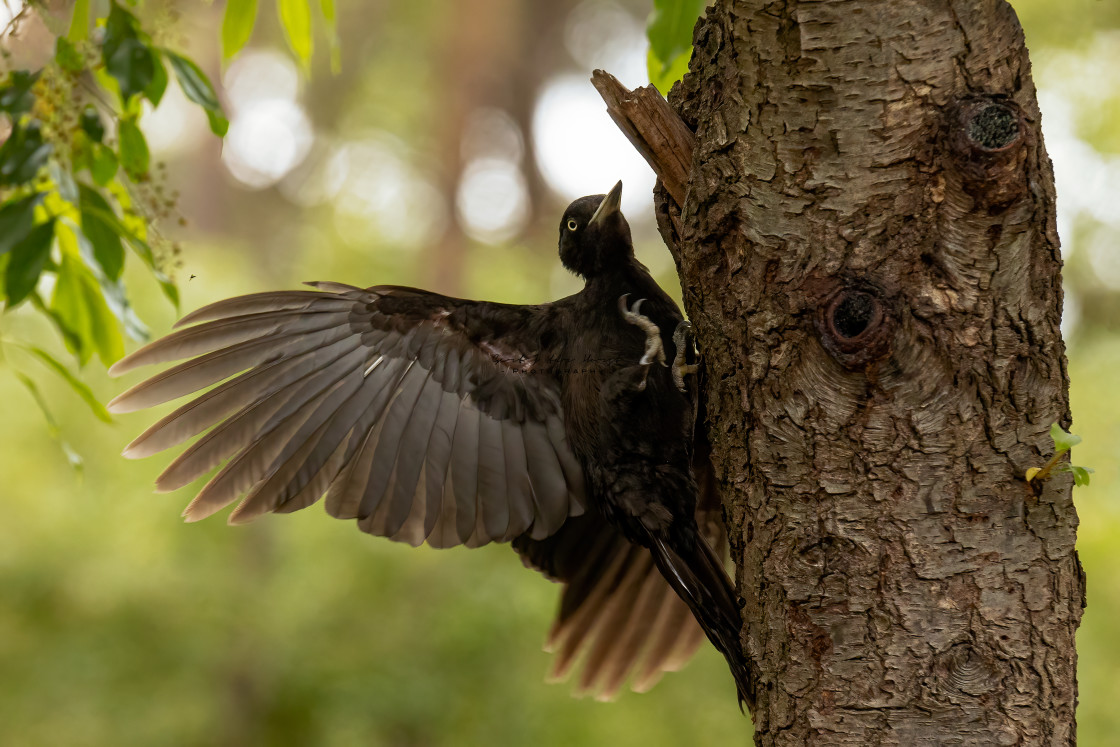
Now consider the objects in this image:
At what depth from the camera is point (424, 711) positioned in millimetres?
6746

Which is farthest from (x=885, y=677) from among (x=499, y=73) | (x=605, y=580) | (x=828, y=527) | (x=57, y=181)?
(x=499, y=73)

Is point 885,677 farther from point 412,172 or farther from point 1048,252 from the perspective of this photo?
point 412,172

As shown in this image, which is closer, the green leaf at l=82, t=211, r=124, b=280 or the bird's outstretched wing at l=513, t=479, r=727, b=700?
the green leaf at l=82, t=211, r=124, b=280

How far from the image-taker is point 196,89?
79.0 inches

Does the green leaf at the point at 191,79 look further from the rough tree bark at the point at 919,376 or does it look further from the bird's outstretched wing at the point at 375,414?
the rough tree bark at the point at 919,376

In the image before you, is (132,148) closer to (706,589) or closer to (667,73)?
(667,73)

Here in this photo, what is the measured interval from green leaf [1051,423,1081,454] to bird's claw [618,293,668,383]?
1.34m

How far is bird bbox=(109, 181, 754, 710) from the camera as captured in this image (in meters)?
2.67

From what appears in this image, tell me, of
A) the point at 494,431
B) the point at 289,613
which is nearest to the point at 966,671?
the point at 494,431

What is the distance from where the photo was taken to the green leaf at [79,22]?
6.08 ft

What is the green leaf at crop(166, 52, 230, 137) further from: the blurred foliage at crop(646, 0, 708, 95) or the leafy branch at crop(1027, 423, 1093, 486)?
the leafy branch at crop(1027, 423, 1093, 486)

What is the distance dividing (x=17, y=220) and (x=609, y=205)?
5.76 feet

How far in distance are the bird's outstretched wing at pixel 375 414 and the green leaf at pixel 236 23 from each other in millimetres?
929

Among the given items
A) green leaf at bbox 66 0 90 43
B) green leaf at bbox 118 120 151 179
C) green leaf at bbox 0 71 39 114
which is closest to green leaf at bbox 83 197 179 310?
green leaf at bbox 118 120 151 179
